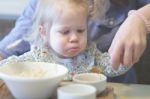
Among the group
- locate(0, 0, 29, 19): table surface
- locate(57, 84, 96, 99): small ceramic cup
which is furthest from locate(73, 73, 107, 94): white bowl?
locate(0, 0, 29, 19): table surface

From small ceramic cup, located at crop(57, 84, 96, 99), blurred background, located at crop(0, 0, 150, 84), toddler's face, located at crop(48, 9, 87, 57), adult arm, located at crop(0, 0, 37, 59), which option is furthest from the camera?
blurred background, located at crop(0, 0, 150, 84)

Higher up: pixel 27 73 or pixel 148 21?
pixel 148 21

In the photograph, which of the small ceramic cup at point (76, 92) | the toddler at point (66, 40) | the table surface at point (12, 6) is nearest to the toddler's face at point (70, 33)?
the toddler at point (66, 40)

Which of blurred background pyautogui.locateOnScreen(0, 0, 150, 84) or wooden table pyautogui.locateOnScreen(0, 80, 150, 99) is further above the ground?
blurred background pyautogui.locateOnScreen(0, 0, 150, 84)

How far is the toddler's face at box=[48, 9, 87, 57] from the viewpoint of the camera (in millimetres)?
979

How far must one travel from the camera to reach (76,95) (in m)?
0.68

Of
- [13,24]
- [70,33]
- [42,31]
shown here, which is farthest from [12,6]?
[70,33]

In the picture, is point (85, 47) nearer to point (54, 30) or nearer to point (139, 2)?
point (54, 30)

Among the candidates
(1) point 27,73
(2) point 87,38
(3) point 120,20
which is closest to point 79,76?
(1) point 27,73

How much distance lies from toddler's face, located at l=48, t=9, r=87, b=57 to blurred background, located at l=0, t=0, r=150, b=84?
358 mm

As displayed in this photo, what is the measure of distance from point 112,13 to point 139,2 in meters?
0.11

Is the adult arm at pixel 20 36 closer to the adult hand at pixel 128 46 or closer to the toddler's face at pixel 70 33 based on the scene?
the toddler's face at pixel 70 33

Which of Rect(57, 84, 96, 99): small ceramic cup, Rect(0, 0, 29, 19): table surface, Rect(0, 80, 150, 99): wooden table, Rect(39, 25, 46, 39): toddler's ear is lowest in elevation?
Rect(0, 80, 150, 99): wooden table

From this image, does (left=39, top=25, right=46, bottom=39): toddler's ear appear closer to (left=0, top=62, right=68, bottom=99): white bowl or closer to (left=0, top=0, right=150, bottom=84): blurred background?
(left=0, top=62, right=68, bottom=99): white bowl
